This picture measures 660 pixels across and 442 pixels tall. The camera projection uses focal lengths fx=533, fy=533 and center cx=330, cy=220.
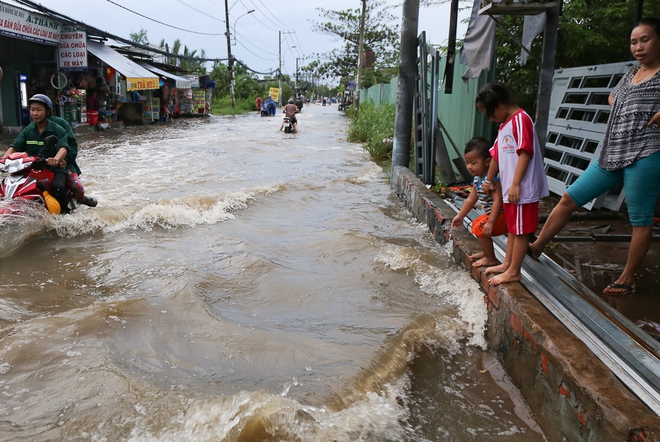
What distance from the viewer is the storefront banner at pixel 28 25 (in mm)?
13781

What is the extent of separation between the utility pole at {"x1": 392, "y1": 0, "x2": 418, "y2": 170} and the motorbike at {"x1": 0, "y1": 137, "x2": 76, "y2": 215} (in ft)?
16.9

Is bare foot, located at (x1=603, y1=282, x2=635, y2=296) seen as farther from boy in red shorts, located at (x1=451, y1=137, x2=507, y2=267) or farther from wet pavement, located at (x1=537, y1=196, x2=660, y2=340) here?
boy in red shorts, located at (x1=451, y1=137, x2=507, y2=267)

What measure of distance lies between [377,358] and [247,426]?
97cm

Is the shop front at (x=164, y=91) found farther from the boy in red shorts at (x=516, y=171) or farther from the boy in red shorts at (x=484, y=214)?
the boy in red shorts at (x=516, y=171)

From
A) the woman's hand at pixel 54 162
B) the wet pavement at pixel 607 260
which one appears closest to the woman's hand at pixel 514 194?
the wet pavement at pixel 607 260

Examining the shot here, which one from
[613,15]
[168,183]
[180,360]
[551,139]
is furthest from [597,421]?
[168,183]

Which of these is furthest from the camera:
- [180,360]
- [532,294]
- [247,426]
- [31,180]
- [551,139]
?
Result: [551,139]

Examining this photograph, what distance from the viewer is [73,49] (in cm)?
1689

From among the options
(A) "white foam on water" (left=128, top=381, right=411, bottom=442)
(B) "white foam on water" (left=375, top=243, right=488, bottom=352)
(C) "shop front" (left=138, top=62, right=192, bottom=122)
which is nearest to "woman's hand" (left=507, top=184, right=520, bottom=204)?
(B) "white foam on water" (left=375, top=243, right=488, bottom=352)

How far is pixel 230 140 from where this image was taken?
59.0ft

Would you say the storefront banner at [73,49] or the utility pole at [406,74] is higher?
the storefront banner at [73,49]

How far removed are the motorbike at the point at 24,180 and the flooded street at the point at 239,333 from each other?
18cm

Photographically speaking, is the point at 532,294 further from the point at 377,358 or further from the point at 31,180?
the point at 31,180

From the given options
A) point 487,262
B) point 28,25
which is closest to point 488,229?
point 487,262
